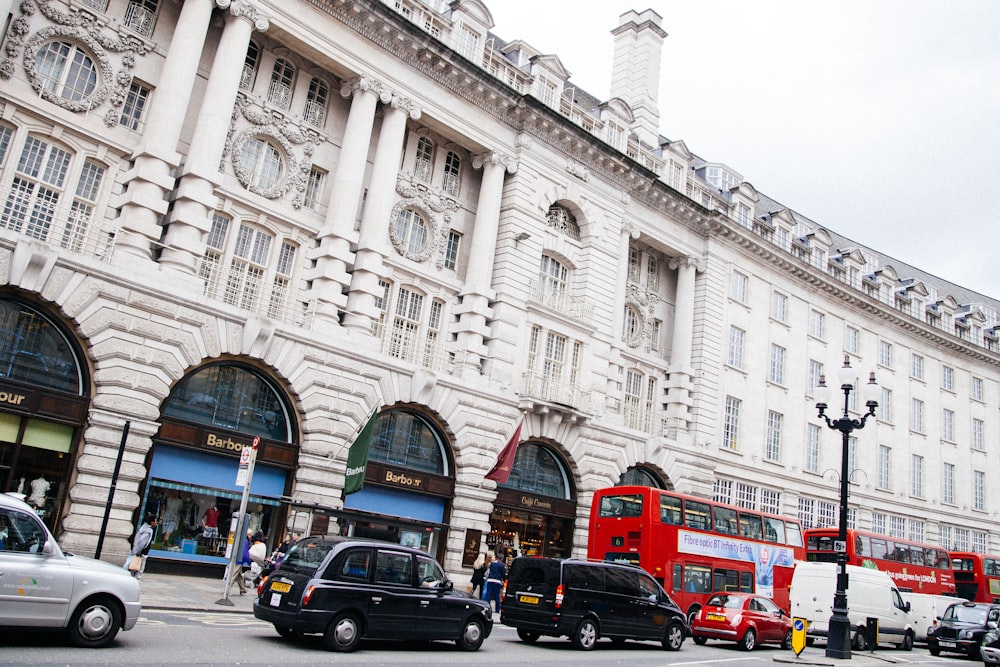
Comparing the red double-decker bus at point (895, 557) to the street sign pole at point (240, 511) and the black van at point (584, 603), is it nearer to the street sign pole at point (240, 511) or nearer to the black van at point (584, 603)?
the black van at point (584, 603)

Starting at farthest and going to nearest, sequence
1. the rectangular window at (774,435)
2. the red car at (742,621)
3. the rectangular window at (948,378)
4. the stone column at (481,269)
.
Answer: the rectangular window at (948,378), the rectangular window at (774,435), the stone column at (481,269), the red car at (742,621)

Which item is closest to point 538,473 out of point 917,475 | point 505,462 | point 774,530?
point 505,462

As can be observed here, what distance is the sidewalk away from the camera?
51.0 ft

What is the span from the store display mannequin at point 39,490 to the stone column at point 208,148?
5998 mm

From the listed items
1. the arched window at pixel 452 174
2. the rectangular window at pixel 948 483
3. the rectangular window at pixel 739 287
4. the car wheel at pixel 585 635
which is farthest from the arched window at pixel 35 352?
the rectangular window at pixel 948 483

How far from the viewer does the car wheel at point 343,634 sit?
12.2m

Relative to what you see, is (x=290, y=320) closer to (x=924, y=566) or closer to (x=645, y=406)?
(x=645, y=406)

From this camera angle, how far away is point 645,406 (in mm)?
34844

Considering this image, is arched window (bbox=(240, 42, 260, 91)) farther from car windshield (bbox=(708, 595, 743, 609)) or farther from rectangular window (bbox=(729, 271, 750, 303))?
rectangular window (bbox=(729, 271, 750, 303))

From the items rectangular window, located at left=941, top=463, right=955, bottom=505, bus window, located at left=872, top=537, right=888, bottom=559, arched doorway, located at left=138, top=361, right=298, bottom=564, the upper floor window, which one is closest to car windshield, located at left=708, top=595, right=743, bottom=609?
arched doorway, located at left=138, top=361, right=298, bottom=564

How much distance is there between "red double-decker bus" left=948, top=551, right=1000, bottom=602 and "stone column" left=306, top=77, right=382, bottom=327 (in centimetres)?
2929

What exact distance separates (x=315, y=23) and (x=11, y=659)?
68.1ft

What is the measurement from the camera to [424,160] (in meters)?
28.9

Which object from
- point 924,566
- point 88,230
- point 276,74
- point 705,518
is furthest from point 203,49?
point 924,566
